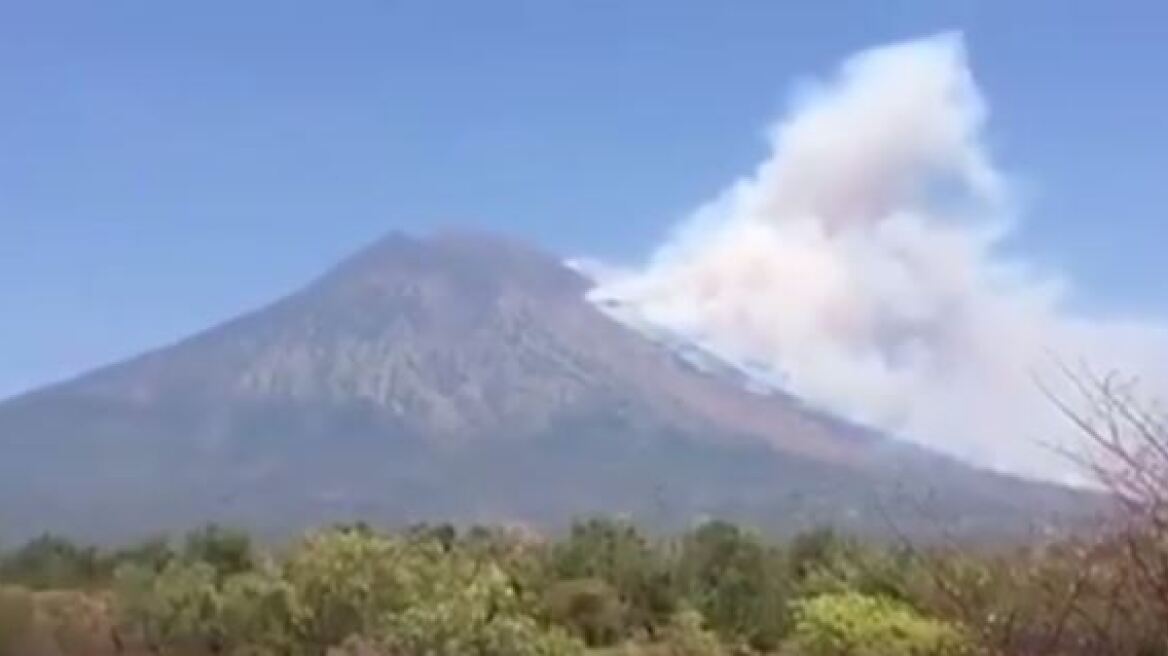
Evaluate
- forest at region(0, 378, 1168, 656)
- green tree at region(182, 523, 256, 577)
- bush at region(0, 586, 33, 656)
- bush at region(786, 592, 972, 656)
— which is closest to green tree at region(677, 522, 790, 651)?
forest at region(0, 378, 1168, 656)

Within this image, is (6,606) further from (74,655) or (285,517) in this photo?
(285,517)

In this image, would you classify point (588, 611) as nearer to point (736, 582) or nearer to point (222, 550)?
point (736, 582)

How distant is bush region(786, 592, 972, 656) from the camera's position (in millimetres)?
17516

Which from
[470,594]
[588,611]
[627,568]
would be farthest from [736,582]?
[470,594]

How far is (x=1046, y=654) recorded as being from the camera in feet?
16.0

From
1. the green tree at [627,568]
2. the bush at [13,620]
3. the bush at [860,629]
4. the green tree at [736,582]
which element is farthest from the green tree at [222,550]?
the bush at [860,629]

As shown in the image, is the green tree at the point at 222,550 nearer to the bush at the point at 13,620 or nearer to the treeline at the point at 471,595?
the treeline at the point at 471,595

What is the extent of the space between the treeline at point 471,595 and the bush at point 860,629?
0.03 m

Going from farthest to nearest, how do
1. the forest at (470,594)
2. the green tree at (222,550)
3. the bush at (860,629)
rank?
the green tree at (222,550)
the forest at (470,594)
the bush at (860,629)

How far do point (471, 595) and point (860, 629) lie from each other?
16.8 feet

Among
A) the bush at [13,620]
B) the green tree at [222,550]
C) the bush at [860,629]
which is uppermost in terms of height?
the green tree at [222,550]

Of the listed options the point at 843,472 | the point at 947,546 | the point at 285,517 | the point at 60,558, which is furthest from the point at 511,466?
→ the point at 947,546

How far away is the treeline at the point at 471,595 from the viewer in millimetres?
21969

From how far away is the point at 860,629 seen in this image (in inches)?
774
